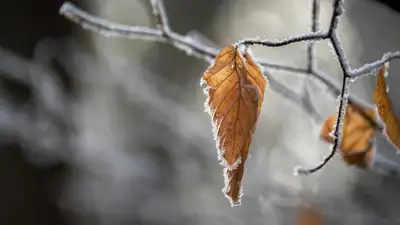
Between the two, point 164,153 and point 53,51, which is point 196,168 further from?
point 53,51

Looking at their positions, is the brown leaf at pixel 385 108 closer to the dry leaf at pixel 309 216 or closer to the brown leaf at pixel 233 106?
the brown leaf at pixel 233 106

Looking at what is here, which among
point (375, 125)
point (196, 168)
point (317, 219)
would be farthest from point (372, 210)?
point (375, 125)

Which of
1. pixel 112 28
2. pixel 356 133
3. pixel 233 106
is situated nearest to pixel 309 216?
pixel 356 133

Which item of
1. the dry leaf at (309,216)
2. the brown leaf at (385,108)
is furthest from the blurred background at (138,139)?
the brown leaf at (385,108)

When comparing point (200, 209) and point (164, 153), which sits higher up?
point (164, 153)

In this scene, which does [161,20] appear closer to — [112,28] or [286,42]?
[112,28]
